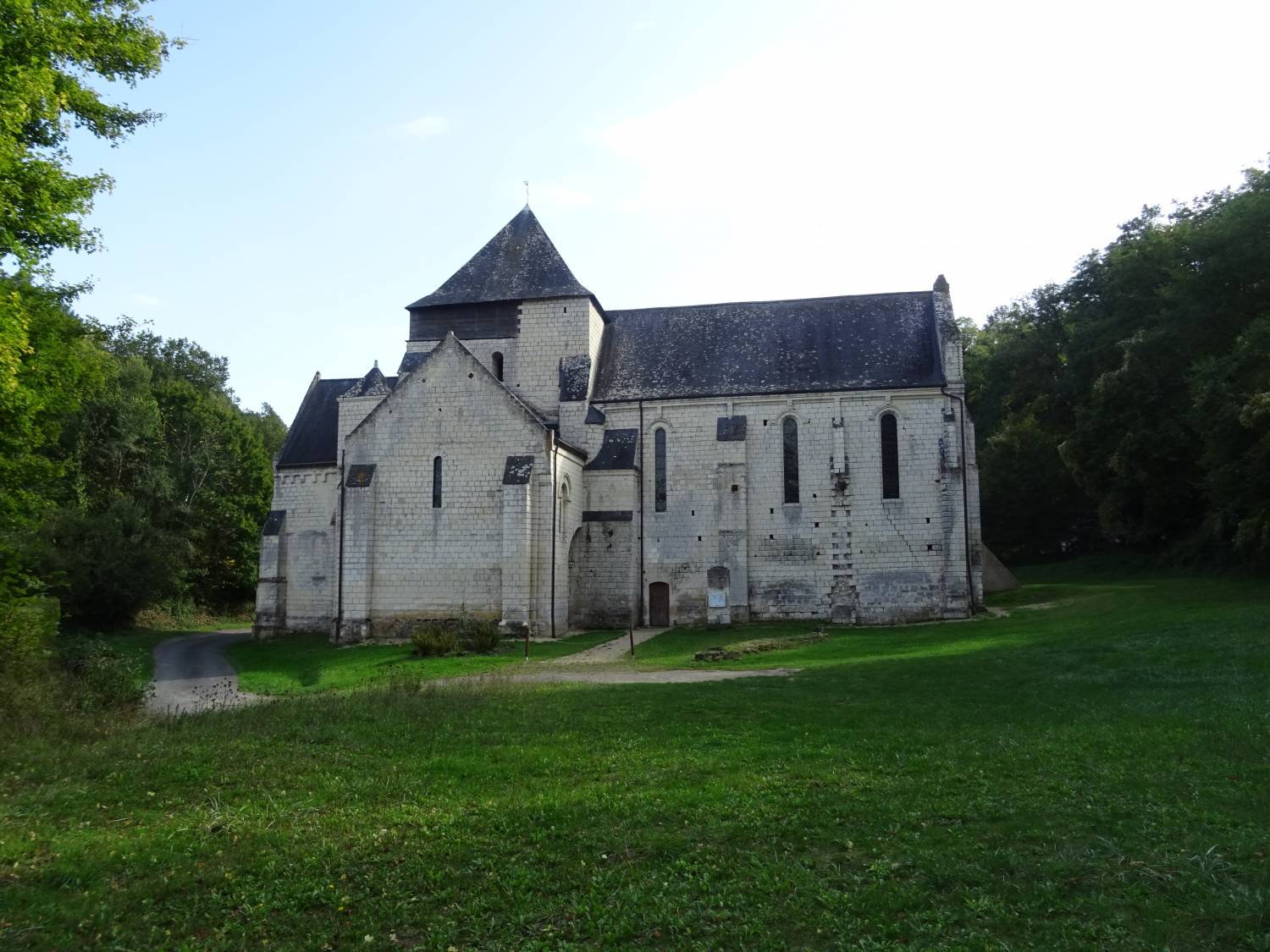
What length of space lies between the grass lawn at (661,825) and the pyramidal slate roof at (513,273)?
22.6 m

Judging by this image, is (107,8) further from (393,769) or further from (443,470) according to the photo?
(443,470)

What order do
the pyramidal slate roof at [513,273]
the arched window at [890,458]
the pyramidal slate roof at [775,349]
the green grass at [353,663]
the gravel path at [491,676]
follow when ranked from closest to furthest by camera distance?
the gravel path at [491,676], the green grass at [353,663], the arched window at [890,458], the pyramidal slate roof at [775,349], the pyramidal slate roof at [513,273]

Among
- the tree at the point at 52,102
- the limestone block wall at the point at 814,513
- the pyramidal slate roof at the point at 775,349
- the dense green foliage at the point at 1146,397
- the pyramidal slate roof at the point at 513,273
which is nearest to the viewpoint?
the tree at the point at 52,102

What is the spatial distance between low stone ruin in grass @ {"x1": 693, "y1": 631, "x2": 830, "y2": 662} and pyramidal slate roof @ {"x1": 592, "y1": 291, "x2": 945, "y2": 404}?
10016 mm

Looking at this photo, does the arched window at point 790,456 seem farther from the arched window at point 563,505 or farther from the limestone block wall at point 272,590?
the limestone block wall at point 272,590

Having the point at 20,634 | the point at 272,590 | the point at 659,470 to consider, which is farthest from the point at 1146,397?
the point at 20,634

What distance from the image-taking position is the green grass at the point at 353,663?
19.6 m

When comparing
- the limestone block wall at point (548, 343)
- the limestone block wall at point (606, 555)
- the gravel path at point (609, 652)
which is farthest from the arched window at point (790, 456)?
the limestone block wall at point (548, 343)

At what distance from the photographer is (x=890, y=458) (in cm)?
3139

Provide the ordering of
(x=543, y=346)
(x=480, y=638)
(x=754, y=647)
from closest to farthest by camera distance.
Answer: (x=754, y=647) → (x=480, y=638) → (x=543, y=346)

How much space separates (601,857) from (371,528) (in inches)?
935

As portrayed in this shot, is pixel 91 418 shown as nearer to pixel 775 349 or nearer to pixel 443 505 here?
pixel 443 505

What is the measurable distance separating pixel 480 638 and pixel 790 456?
44.9ft

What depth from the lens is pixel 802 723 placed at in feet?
37.5
